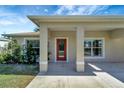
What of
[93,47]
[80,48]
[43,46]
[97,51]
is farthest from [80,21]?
[97,51]

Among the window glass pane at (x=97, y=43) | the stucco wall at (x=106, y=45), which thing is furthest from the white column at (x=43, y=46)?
the window glass pane at (x=97, y=43)

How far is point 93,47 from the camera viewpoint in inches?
713

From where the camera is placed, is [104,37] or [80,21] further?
[104,37]

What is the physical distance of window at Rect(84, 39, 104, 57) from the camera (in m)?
18.0

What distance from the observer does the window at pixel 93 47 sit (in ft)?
59.2

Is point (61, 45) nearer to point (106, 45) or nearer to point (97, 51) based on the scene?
point (97, 51)

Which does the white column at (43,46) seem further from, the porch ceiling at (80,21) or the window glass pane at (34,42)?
the window glass pane at (34,42)

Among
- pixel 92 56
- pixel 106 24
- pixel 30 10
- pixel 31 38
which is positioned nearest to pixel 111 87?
pixel 106 24

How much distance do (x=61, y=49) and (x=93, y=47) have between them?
325cm

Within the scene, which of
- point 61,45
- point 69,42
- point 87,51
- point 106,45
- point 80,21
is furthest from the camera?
point 87,51
